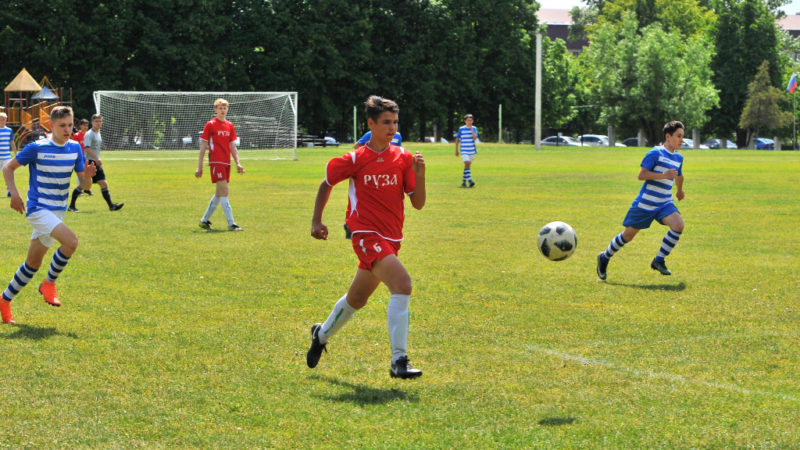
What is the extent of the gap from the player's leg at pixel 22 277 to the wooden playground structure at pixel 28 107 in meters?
41.7

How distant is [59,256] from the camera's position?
8.57 meters

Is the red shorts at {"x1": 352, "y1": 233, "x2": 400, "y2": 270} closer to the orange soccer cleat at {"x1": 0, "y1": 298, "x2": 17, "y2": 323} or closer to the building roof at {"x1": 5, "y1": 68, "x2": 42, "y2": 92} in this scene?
the orange soccer cleat at {"x1": 0, "y1": 298, "x2": 17, "y2": 323}

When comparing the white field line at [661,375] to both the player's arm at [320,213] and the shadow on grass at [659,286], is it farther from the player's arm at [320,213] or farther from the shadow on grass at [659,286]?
→ the shadow on grass at [659,286]

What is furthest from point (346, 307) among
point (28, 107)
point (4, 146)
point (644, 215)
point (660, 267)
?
point (28, 107)

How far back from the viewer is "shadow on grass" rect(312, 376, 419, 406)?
19.3 ft

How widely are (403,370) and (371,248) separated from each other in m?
0.84

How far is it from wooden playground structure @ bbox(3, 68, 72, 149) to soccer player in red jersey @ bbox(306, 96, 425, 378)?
4455 cm

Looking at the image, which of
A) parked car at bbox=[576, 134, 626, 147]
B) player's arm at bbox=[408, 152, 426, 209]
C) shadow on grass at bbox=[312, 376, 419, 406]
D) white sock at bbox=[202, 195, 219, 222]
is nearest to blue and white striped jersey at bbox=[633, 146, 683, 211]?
player's arm at bbox=[408, 152, 426, 209]

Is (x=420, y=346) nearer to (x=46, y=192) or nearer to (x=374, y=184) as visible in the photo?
(x=374, y=184)

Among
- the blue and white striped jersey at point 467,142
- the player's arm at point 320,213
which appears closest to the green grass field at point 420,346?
the player's arm at point 320,213

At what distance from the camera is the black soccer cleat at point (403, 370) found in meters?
6.24

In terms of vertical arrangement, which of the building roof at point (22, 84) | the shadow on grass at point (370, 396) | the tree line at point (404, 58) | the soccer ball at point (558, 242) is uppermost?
the tree line at point (404, 58)

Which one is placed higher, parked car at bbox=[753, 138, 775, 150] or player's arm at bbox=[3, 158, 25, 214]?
player's arm at bbox=[3, 158, 25, 214]

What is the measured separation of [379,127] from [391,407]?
1865 mm
